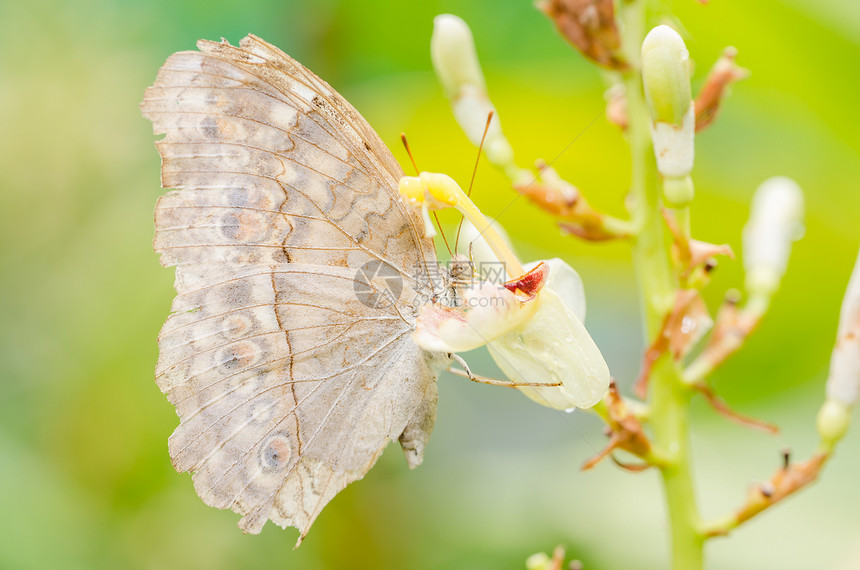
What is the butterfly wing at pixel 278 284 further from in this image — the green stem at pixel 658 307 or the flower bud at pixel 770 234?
the flower bud at pixel 770 234

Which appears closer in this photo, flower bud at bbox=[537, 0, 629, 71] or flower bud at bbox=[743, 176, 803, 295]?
flower bud at bbox=[537, 0, 629, 71]

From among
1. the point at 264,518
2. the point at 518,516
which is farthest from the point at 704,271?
the point at 518,516

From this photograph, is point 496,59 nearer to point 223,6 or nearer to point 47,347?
point 223,6

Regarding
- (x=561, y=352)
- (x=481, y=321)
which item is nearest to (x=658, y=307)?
(x=561, y=352)

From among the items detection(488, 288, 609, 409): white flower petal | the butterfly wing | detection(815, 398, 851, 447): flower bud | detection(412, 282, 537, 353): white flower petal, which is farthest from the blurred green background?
detection(412, 282, 537, 353): white flower petal

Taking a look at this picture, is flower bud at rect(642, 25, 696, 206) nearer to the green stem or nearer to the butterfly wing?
the green stem

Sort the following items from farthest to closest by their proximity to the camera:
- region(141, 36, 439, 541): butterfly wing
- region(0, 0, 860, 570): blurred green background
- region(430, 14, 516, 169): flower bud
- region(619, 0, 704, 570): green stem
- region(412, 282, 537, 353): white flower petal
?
region(0, 0, 860, 570): blurred green background → region(430, 14, 516, 169): flower bud → region(619, 0, 704, 570): green stem → region(141, 36, 439, 541): butterfly wing → region(412, 282, 537, 353): white flower petal

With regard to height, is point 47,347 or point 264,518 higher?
point 264,518
